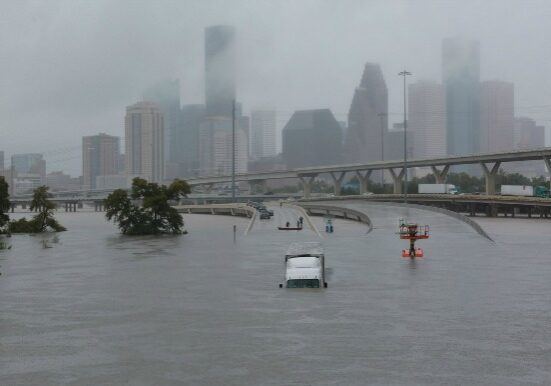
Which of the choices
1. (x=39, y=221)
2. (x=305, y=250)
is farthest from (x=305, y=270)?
(x=39, y=221)

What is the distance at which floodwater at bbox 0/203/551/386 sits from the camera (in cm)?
1955

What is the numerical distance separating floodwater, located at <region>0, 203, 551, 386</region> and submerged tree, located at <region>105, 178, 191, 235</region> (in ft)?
127

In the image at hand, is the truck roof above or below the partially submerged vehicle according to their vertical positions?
above

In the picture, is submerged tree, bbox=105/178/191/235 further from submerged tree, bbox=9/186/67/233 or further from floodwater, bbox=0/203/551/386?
floodwater, bbox=0/203/551/386

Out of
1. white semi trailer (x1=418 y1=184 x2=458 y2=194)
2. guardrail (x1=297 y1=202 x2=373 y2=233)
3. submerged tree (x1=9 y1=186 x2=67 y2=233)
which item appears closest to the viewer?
submerged tree (x1=9 y1=186 x2=67 y2=233)

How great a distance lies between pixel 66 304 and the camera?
3231cm

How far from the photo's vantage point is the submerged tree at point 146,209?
303 feet

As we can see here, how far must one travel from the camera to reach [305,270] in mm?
35875

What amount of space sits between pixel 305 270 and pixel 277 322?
9472 mm

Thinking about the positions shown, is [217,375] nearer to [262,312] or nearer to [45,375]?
[45,375]

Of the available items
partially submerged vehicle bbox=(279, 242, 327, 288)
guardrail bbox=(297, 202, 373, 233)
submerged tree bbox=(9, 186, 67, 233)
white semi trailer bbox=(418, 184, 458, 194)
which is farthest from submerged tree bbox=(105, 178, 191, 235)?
white semi trailer bbox=(418, 184, 458, 194)

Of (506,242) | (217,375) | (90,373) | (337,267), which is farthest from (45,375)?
(506,242)

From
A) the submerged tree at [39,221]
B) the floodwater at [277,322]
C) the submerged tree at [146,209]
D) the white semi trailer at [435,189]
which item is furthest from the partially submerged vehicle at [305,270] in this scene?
the white semi trailer at [435,189]

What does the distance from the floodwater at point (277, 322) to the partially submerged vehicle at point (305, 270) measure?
37.6 inches
